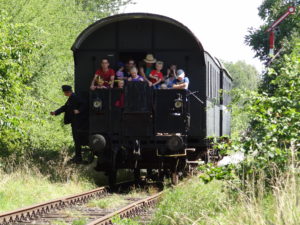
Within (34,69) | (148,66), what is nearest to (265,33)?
(34,69)

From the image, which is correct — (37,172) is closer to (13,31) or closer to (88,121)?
(88,121)

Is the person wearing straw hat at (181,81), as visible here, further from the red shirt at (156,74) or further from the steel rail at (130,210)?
the steel rail at (130,210)

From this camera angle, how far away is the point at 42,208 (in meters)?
11.0

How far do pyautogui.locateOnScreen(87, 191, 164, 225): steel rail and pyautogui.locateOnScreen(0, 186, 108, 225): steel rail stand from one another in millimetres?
1157

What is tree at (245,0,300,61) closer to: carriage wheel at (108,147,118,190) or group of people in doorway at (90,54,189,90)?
group of people in doorway at (90,54,189,90)

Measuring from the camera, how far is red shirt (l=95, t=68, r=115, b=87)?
1484 centimetres

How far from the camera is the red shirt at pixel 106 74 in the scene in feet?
48.7

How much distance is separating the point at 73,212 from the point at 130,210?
0.89 metres

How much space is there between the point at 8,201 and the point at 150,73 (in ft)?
15.0

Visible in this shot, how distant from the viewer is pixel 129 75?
14945mm

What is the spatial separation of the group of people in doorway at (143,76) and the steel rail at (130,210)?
2540mm

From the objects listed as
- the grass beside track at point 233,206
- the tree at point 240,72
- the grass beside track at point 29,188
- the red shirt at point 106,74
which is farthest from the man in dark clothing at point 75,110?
the tree at point 240,72

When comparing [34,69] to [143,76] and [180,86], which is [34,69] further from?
[180,86]

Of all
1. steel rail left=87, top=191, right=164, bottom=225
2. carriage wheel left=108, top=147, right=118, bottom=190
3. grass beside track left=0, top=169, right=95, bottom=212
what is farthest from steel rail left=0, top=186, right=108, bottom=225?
steel rail left=87, top=191, right=164, bottom=225
